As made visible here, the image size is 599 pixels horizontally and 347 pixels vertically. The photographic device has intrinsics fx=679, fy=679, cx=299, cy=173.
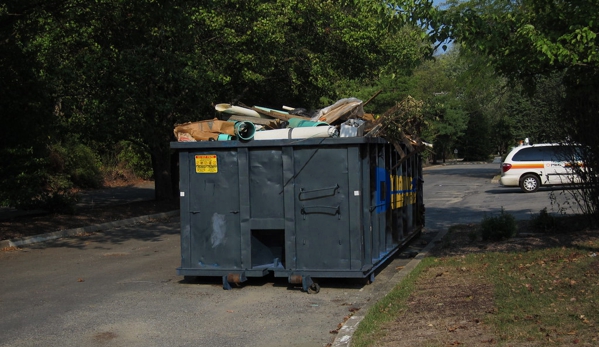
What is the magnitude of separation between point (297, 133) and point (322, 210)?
1.10 meters

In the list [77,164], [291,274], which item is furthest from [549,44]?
[77,164]

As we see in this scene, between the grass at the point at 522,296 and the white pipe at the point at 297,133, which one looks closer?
the grass at the point at 522,296

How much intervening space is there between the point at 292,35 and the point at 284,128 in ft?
40.2

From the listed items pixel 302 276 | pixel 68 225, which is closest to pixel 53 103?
pixel 68 225

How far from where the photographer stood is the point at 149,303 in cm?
873

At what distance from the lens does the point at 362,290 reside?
936 centimetres

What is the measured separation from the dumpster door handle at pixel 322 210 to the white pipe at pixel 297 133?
0.97 metres

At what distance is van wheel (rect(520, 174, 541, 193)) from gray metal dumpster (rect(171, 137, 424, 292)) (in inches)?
672

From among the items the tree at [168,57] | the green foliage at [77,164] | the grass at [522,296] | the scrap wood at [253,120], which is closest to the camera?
the grass at [522,296]

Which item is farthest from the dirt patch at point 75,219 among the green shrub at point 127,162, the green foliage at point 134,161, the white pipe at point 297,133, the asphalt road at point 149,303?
the green foliage at point 134,161

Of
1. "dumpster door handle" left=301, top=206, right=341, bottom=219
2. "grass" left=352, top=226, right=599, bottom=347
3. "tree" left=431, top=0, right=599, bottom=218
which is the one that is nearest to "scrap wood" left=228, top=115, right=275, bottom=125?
"dumpster door handle" left=301, top=206, right=341, bottom=219

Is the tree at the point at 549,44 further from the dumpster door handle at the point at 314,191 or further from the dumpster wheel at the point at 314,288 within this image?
the dumpster wheel at the point at 314,288

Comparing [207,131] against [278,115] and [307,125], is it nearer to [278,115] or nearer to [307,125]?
[278,115]

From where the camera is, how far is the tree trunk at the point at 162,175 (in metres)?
22.8
